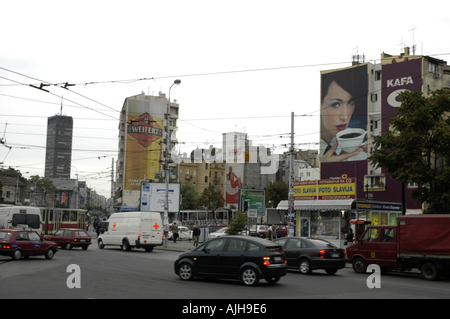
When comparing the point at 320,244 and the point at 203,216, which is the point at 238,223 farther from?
the point at 203,216

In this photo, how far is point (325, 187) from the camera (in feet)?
119

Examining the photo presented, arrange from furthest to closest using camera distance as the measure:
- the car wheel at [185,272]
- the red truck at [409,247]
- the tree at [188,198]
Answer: the tree at [188,198], the red truck at [409,247], the car wheel at [185,272]

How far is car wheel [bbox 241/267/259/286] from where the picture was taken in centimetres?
1314

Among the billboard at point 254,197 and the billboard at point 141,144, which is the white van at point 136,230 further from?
the billboard at point 141,144

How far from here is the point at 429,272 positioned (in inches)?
664

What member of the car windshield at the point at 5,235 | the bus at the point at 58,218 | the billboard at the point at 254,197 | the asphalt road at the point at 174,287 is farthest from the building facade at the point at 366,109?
the asphalt road at the point at 174,287

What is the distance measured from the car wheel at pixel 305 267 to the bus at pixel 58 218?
31.8 meters

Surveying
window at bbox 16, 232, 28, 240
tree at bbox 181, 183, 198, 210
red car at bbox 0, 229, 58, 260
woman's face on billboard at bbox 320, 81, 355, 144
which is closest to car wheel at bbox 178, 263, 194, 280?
red car at bbox 0, 229, 58, 260

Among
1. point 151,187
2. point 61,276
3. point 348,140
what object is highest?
point 348,140

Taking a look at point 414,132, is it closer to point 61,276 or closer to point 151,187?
point 61,276

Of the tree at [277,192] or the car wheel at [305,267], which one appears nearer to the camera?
the car wheel at [305,267]

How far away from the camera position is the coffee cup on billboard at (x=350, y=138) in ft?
207

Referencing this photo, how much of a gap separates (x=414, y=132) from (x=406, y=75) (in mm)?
41029

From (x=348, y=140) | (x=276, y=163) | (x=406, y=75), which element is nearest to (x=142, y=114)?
(x=276, y=163)
